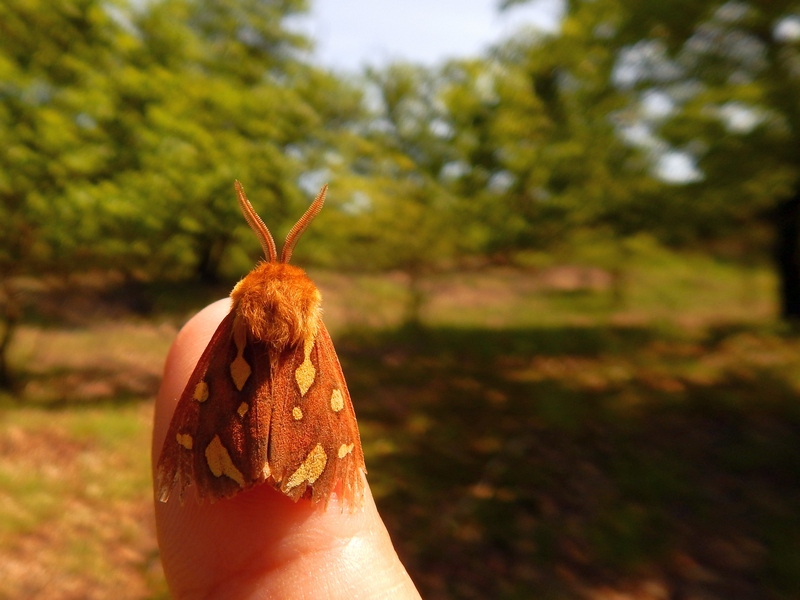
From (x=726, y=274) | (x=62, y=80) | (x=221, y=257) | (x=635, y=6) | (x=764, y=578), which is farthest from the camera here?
(x=726, y=274)

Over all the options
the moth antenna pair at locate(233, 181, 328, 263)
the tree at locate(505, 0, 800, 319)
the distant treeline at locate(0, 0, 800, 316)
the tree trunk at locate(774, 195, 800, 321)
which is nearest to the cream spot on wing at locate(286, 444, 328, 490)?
the moth antenna pair at locate(233, 181, 328, 263)

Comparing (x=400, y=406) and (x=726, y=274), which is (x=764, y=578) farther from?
(x=726, y=274)

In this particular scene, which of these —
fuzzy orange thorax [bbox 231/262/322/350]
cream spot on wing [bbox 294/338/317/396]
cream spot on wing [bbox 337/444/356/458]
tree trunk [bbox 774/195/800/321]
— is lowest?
cream spot on wing [bbox 337/444/356/458]

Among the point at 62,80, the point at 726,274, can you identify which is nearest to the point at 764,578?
the point at 62,80

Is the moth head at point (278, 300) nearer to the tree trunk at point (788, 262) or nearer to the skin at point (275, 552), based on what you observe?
the skin at point (275, 552)

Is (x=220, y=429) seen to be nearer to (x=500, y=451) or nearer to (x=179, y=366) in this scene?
(x=179, y=366)

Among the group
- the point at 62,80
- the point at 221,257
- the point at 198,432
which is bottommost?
the point at 198,432

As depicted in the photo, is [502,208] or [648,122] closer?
[648,122]

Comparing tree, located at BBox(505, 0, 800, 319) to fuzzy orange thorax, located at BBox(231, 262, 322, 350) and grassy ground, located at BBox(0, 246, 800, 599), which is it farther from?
fuzzy orange thorax, located at BBox(231, 262, 322, 350)
